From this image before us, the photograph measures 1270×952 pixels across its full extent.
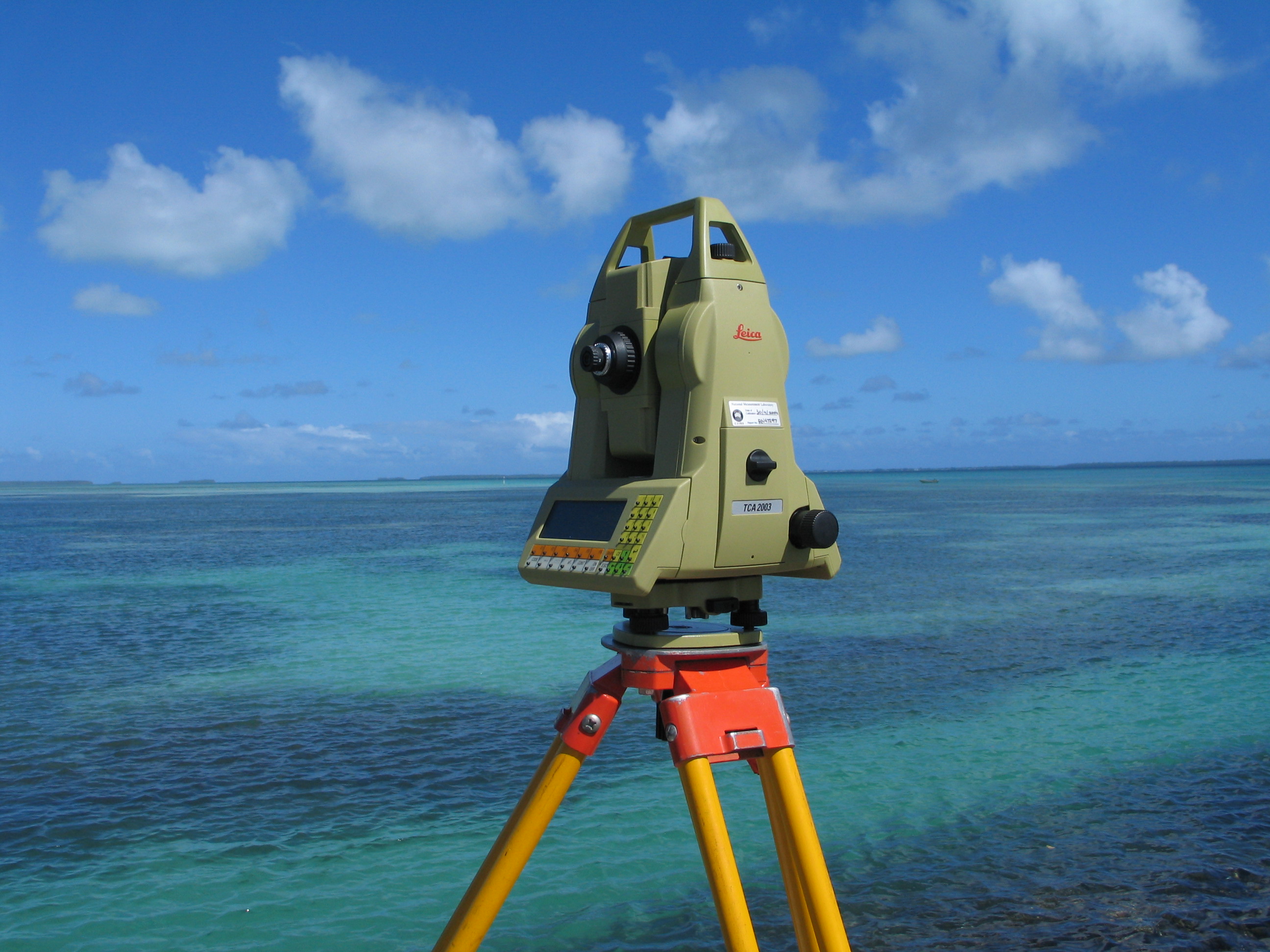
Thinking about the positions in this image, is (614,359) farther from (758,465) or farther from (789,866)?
(789,866)

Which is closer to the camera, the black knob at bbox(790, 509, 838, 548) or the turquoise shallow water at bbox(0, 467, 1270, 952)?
the black knob at bbox(790, 509, 838, 548)

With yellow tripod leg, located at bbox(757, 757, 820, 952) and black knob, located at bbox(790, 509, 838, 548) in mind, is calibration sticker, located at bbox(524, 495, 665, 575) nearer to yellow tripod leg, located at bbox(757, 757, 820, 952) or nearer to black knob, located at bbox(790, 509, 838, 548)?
black knob, located at bbox(790, 509, 838, 548)

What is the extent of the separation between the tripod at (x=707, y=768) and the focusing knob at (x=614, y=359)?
29.4 inches

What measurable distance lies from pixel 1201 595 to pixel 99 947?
753 inches

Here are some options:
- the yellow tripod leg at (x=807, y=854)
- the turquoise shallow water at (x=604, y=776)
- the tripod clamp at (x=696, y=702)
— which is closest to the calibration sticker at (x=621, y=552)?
the tripod clamp at (x=696, y=702)

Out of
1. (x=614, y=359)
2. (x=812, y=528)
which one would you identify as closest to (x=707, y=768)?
(x=812, y=528)

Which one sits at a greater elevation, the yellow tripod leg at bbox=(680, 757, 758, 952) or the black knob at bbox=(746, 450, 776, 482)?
the black knob at bbox=(746, 450, 776, 482)

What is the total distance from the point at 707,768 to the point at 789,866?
0.44m

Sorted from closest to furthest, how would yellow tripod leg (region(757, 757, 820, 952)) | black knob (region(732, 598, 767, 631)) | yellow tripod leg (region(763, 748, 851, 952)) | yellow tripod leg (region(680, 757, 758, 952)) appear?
yellow tripod leg (region(680, 757, 758, 952))
yellow tripod leg (region(763, 748, 851, 952))
yellow tripod leg (region(757, 757, 820, 952))
black knob (region(732, 598, 767, 631))

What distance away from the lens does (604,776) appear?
25.9ft

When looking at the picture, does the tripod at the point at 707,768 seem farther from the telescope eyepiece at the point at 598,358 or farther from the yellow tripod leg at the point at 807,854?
the telescope eyepiece at the point at 598,358

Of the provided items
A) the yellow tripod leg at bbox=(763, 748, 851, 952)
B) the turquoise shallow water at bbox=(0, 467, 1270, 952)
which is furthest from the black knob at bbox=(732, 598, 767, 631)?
the turquoise shallow water at bbox=(0, 467, 1270, 952)

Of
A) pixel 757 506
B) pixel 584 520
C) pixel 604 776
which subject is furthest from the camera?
pixel 604 776

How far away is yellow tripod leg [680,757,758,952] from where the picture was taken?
8.04 feet
